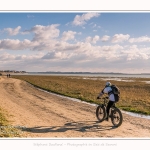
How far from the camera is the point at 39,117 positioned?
14.2 meters

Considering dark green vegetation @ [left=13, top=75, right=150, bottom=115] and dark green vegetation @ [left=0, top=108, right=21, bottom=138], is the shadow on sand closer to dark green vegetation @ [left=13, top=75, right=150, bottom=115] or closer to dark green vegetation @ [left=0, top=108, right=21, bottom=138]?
dark green vegetation @ [left=0, top=108, right=21, bottom=138]

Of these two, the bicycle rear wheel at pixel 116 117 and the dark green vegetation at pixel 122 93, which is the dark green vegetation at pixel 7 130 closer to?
the bicycle rear wheel at pixel 116 117

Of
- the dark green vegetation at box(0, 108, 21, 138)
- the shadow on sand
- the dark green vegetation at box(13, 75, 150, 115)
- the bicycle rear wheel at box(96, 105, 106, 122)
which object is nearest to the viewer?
the dark green vegetation at box(0, 108, 21, 138)

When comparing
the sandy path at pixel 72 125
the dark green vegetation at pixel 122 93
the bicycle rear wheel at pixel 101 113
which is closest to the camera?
the sandy path at pixel 72 125

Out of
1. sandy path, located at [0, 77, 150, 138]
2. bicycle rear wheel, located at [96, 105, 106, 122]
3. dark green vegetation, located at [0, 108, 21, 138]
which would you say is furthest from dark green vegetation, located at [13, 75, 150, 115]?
dark green vegetation, located at [0, 108, 21, 138]

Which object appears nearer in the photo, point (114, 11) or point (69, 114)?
point (114, 11)

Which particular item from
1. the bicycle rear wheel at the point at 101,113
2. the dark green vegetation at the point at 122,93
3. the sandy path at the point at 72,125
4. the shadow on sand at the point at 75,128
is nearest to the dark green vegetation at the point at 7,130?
the sandy path at the point at 72,125

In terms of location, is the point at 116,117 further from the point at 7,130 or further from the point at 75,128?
the point at 7,130

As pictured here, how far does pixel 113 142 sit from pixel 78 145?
1.37m

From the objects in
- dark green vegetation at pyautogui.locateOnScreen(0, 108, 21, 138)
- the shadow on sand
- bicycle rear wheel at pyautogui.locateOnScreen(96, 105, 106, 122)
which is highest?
bicycle rear wheel at pyautogui.locateOnScreen(96, 105, 106, 122)

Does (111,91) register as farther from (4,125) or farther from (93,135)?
(4,125)

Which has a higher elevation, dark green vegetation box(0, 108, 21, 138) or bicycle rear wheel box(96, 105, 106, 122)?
bicycle rear wheel box(96, 105, 106, 122)

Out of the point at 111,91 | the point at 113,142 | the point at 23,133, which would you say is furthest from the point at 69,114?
the point at 113,142

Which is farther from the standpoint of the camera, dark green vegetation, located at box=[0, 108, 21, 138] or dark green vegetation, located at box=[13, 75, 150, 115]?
dark green vegetation, located at box=[13, 75, 150, 115]
